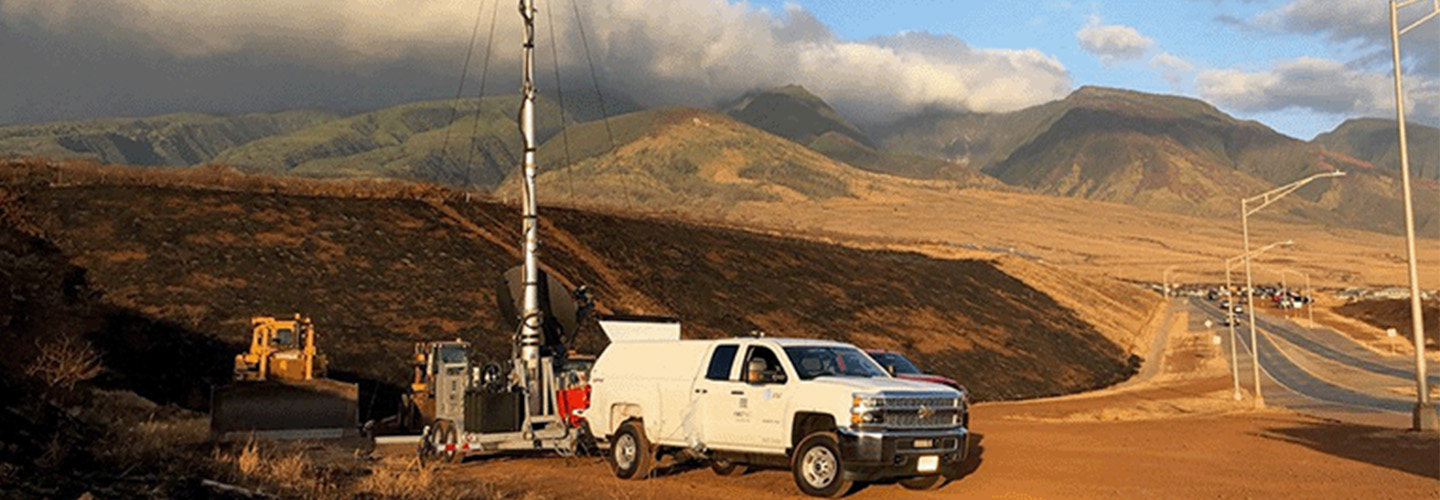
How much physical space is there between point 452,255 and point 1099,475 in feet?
109

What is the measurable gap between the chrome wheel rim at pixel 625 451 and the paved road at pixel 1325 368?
132 feet

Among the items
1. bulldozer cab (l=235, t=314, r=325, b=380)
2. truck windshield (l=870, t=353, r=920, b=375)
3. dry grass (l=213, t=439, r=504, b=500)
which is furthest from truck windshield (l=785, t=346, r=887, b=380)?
bulldozer cab (l=235, t=314, r=325, b=380)

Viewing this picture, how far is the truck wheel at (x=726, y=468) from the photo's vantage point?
1945cm

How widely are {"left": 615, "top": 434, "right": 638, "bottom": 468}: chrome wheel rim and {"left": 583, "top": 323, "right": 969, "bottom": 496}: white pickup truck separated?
0.05 ft

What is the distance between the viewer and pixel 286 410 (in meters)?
25.6

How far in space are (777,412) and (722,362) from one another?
4.55ft

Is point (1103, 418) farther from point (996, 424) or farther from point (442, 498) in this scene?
point (442, 498)

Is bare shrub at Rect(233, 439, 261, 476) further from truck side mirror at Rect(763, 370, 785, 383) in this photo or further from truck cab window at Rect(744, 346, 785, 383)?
truck side mirror at Rect(763, 370, 785, 383)

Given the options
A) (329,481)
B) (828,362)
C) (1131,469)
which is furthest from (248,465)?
(1131,469)

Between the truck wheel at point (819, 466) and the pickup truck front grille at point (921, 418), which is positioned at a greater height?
the pickup truck front grille at point (921, 418)

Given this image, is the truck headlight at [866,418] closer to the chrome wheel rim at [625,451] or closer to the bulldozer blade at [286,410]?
the chrome wheel rim at [625,451]

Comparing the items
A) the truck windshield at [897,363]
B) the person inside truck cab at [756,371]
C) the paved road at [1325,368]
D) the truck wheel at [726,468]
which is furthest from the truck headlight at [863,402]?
the paved road at [1325,368]

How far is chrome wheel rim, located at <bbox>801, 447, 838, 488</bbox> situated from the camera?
17.0 meters

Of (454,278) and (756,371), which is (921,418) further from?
(454,278)
